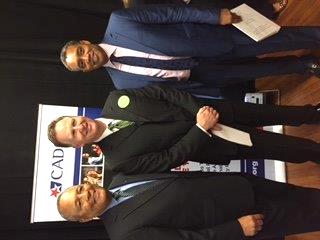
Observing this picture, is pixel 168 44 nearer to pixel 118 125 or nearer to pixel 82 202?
pixel 118 125

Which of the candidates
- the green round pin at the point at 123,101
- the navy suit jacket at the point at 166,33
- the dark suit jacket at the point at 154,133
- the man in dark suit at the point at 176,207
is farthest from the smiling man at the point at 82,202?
the navy suit jacket at the point at 166,33

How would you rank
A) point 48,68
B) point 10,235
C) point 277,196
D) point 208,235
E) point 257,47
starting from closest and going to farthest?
point 208,235
point 277,196
point 257,47
point 10,235
point 48,68

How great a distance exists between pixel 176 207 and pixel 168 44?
0.78m

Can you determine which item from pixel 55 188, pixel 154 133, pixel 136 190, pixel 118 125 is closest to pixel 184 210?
pixel 136 190

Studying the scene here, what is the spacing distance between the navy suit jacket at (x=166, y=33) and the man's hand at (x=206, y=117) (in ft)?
1.24

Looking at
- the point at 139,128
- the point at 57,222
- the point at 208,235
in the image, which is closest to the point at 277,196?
the point at 208,235

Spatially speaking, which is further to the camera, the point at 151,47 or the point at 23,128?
the point at 23,128

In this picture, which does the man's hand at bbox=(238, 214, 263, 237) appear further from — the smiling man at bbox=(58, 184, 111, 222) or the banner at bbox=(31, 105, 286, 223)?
the banner at bbox=(31, 105, 286, 223)

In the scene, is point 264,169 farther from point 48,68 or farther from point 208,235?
point 48,68

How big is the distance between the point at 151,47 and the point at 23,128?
113 cm

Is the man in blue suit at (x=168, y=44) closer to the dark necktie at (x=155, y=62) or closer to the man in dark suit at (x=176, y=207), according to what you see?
the dark necktie at (x=155, y=62)

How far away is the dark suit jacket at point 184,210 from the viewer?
171cm

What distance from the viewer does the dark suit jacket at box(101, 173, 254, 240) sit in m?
1.71

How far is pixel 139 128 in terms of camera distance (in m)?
1.82
